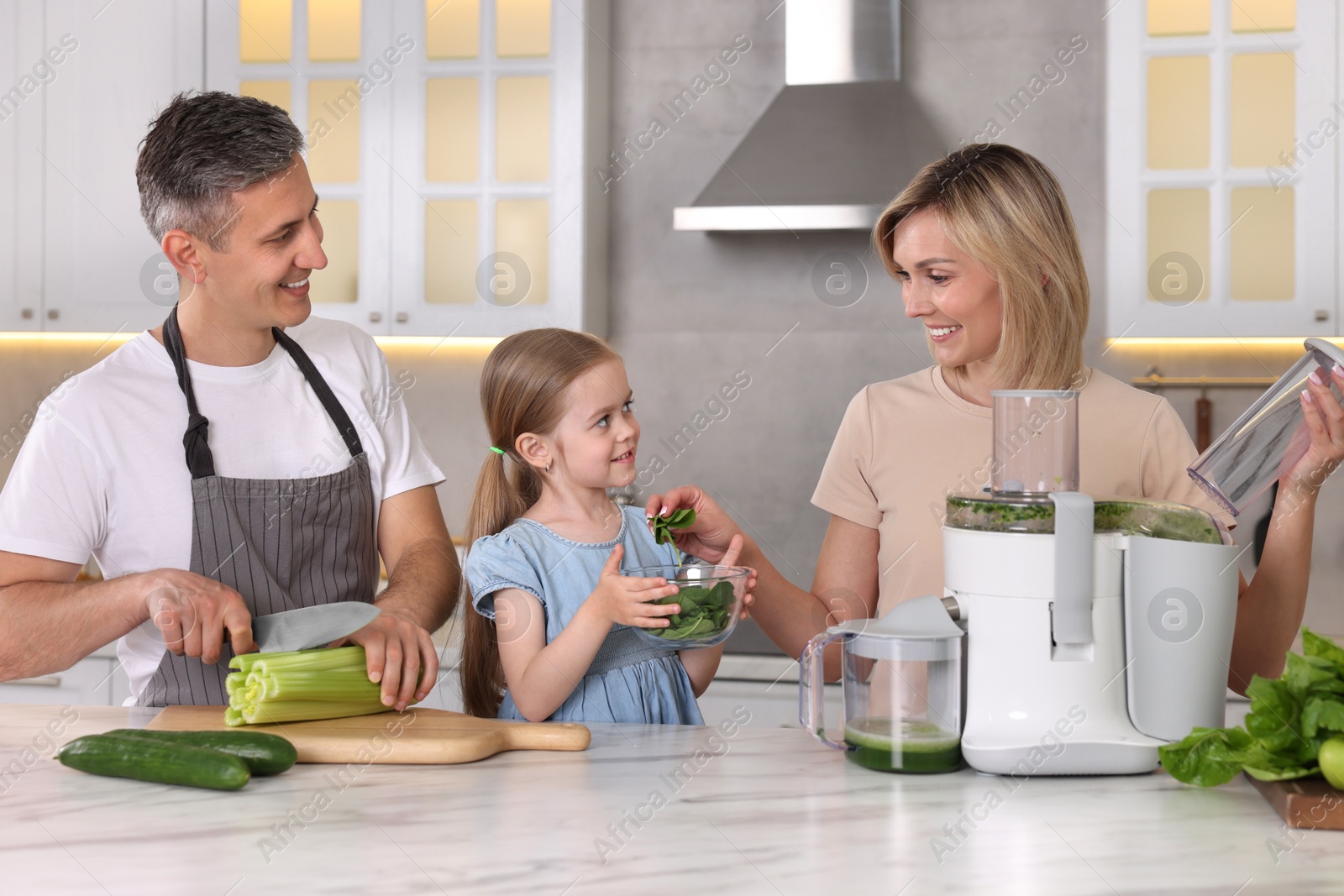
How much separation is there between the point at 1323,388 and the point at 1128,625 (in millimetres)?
283

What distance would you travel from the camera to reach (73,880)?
851mm

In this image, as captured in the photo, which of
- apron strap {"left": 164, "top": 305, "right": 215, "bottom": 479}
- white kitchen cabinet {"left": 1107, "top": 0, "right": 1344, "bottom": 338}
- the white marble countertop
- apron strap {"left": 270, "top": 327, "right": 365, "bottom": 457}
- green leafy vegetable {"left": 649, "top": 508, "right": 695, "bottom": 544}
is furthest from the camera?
white kitchen cabinet {"left": 1107, "top": 0, "right": 1344, "bottom": 338}

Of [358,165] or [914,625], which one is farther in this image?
[358,165]

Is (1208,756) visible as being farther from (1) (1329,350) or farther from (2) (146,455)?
(2) (146,455)

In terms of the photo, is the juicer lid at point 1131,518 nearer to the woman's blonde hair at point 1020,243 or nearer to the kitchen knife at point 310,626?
the woman's blonde hair at point 1020,243

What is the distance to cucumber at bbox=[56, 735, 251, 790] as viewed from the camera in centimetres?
104

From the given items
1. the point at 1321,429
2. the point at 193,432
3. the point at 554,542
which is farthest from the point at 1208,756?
the point at 193,432

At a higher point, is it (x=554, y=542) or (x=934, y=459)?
(x=934, y=459)

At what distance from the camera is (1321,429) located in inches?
43.6

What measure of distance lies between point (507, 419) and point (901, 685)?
2.19 feet

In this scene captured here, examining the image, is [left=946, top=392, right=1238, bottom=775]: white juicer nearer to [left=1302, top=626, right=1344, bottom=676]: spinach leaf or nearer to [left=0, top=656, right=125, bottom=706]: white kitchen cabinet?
[left=1302, top=626, right=1344, bottom=676]: spinach leaf

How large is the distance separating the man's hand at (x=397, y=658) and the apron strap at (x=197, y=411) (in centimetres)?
37

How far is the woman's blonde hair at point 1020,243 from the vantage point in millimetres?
1433

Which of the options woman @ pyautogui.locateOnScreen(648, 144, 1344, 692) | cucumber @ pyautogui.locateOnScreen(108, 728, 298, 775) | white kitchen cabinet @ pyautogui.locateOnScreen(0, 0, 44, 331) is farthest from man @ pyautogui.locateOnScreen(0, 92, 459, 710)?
white kitchen cabinet @ pyautogui.locateOnScreen(0, 0, 44, 331)
